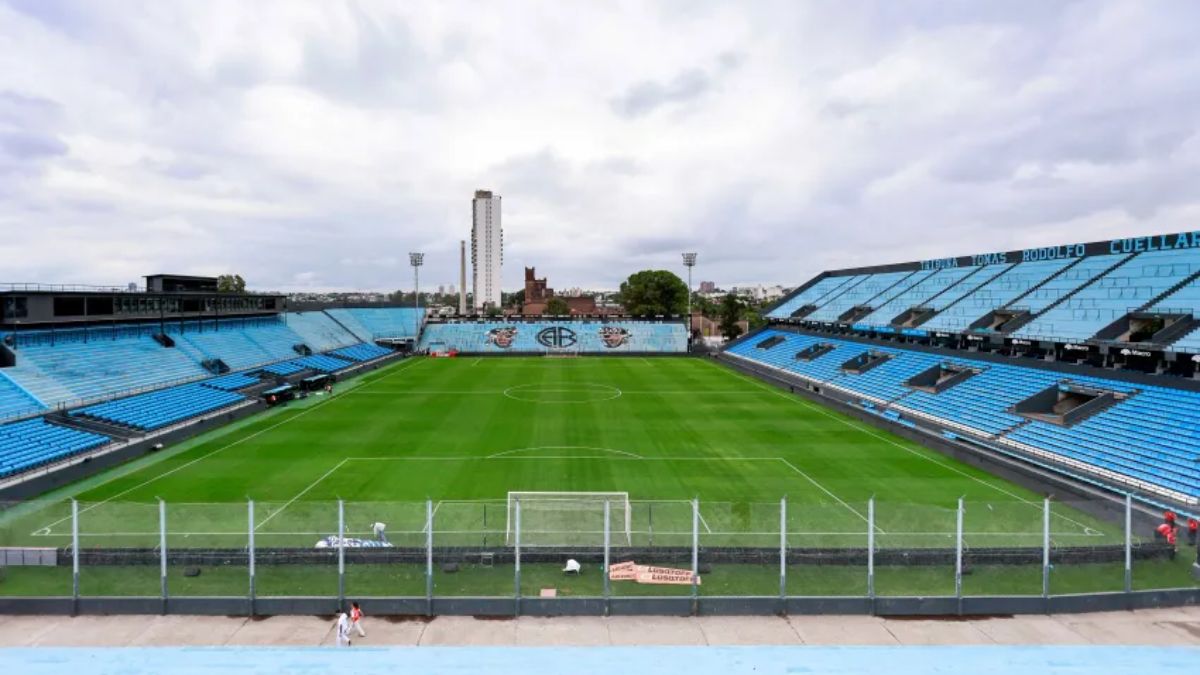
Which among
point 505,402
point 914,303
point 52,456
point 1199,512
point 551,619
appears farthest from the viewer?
point 914,303

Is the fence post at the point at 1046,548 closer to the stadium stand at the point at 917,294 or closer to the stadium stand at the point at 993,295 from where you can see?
the stadium stand at the point at 993,295

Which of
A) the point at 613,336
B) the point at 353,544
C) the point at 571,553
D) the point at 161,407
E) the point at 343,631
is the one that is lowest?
the point at 343,631

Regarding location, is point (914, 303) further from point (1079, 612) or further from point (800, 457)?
point (1079, 612)

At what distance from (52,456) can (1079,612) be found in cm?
3187

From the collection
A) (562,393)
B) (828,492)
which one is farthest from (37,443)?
(828,492)

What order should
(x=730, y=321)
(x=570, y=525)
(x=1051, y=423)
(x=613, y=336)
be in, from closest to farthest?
(x=570, y=525), (x=1051, y=423), (x=613, y=336), (x=730, y=321)

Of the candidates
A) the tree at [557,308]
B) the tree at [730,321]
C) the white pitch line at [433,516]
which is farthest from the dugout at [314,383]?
the tree at [557,308]

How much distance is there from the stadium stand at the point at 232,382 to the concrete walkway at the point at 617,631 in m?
29.1

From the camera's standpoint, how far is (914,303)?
50781 millimetres

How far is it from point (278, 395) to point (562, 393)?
17683mm

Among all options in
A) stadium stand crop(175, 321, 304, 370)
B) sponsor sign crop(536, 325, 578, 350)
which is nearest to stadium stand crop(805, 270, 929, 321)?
sponsor sign crop(536, 325, 578, 350)

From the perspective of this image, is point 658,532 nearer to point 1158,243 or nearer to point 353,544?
point 353,544

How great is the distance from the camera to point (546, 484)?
928 inches

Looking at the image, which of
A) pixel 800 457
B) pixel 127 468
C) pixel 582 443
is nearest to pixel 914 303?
pixel 800 457
